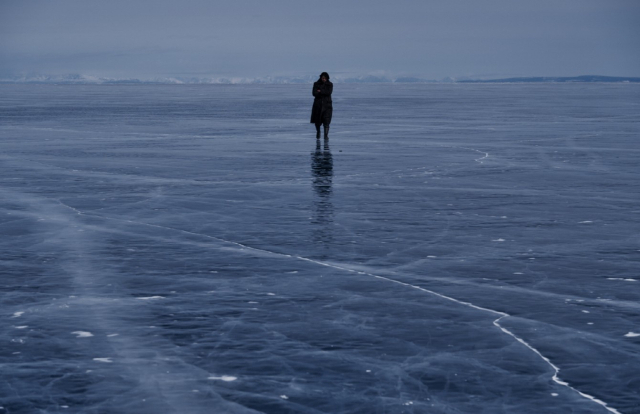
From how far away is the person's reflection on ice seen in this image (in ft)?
33.8

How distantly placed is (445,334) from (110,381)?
232 cm

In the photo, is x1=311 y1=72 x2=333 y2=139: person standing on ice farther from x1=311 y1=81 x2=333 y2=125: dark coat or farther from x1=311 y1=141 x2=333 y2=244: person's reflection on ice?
x1=311 y1=141 x2=333 y2=244: person's reflection on ice

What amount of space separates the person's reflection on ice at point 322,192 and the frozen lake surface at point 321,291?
0.21 feet

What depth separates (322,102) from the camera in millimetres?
22750

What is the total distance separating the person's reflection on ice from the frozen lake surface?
2.5 inches

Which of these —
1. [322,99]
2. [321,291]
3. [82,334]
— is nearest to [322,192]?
[321,291]

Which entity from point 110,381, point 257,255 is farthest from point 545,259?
point 110,381

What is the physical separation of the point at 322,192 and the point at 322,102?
9195 millimetres

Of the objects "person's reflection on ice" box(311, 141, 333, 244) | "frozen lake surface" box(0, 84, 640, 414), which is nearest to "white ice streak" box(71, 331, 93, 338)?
"frozen lake surface" box(0, 84, 640, 414)

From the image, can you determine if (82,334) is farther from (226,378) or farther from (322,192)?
(322,192)

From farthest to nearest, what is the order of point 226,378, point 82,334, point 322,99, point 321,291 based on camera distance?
point 322,99 < point 321,291 < point 82,334 < point 226,378

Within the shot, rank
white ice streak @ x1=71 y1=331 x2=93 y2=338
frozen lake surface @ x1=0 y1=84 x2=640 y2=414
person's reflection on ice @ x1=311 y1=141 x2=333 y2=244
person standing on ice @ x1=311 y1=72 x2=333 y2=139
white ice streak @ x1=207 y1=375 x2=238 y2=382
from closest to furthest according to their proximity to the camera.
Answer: frozen lake surface @ x1=0 y1=84 x2=640 y2=414 < white ice streak @ x1=207 y1=375 x2=238 y2=382 < white ice streak @ x1=71 y1=331 x2=93 y2=338 < person's reflection on ice @ x1=311 y1=141 x2=333 y2=244 < person standing on ice @ x1=311 y1=72 x2=333 y2=139

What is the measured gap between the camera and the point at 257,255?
902 cm

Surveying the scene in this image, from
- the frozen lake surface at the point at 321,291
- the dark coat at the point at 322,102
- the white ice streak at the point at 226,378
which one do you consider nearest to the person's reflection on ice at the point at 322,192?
the frozen lake surface at the point at 321,291
